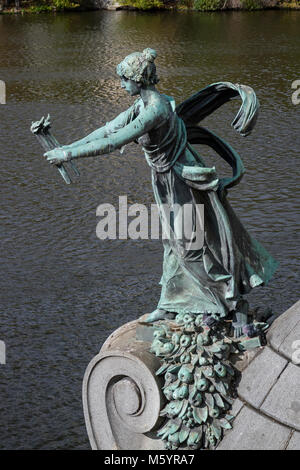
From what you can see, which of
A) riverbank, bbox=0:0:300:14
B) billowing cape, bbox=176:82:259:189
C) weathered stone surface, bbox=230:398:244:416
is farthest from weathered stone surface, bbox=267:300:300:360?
riverbank, bbox=0:0:300:14

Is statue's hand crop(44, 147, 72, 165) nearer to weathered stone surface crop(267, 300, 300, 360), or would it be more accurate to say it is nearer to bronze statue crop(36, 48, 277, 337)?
bronze statue crop(36, 48, 277, 337)

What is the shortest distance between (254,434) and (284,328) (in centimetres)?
74

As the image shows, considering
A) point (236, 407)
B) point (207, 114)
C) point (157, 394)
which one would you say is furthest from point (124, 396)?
point (207, 114)

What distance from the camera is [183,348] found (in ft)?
18.7

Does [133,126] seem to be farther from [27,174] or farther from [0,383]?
[27,174]

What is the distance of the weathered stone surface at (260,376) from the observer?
551cm

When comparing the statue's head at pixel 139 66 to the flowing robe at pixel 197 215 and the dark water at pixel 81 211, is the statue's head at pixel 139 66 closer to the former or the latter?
the flowing robe at pixel 197 215

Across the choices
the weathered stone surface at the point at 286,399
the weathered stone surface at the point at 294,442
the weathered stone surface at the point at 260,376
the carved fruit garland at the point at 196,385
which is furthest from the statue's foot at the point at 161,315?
the weathered stone surface at the point at 294,442

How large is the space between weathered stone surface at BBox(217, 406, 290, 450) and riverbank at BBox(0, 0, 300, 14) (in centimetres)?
3218

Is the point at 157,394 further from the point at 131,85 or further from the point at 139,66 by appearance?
the point at 139,66

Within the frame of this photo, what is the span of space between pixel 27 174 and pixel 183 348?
854 cm

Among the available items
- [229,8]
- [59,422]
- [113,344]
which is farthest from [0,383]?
[229,8]

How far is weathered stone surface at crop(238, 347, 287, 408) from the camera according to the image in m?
5.51

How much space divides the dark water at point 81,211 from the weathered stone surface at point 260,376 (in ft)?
6.50
